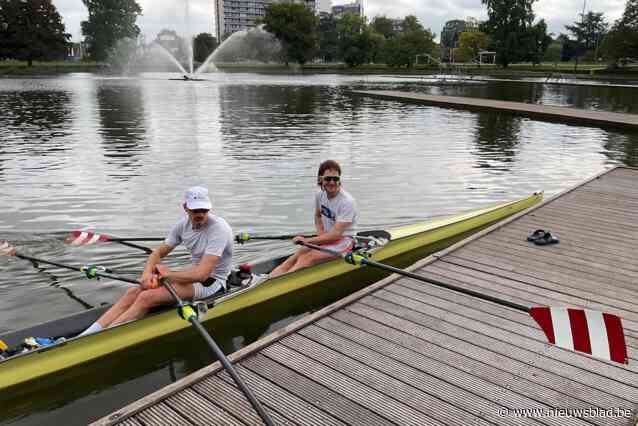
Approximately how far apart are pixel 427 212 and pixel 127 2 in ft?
396

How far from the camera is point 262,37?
121 meters

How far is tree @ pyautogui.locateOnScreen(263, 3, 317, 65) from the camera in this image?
113438 millimetres

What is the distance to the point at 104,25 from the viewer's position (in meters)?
112

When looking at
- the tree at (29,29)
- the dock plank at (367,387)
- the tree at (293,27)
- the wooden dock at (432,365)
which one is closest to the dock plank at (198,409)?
the wooden dock at (432,365)

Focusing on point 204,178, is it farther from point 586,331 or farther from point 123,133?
point 586,331

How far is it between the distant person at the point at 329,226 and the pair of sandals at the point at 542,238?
3.51 metres

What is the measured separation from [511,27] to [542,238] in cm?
11191

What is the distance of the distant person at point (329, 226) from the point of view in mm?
8219

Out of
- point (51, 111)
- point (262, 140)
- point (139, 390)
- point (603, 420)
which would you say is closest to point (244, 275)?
point (139, 390)

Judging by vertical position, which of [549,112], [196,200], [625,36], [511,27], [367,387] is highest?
[511,27]

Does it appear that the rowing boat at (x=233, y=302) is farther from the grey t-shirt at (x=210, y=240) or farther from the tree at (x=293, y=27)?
the tree at (x=293, y=27)

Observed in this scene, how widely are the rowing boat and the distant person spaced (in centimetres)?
23

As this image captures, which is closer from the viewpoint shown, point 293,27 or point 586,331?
point 586,331

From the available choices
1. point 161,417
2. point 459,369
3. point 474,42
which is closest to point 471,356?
point 459,369
